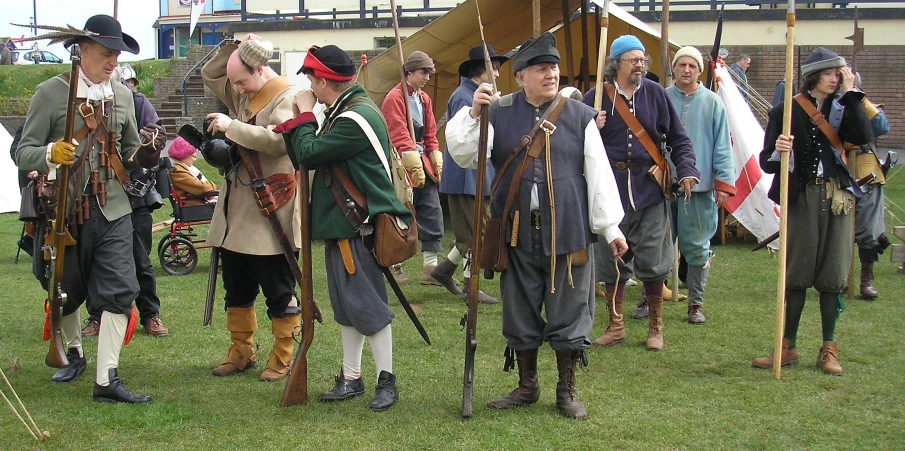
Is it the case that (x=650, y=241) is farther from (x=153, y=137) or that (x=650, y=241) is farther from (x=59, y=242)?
(x=59, y=242)

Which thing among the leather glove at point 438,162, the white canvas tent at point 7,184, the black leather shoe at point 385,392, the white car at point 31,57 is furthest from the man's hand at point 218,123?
the white car at point 31,57

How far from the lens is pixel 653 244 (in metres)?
6.38

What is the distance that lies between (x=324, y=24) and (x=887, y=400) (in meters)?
16.9

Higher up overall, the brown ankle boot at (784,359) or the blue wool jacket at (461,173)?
the blue wool jacket at (461,173)

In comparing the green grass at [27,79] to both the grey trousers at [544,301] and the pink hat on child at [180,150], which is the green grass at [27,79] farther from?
the grey trousers at [544,301]

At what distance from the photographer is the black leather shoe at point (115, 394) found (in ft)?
16.6

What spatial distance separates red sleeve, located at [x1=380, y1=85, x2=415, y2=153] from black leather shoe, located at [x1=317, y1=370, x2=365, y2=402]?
10.2ft

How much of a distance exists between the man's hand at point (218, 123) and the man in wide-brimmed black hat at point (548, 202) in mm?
1187

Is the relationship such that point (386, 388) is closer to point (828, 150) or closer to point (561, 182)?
point (561, 182)

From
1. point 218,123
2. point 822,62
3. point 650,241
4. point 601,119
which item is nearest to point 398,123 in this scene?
point 601,119

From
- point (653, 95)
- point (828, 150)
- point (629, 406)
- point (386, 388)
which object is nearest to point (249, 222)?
point (386, 388)

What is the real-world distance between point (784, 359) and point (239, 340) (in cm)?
322

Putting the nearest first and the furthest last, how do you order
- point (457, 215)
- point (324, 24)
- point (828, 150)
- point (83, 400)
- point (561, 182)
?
point (561, 182) → point (83, 400) → point (828, 150) → point (457, 215) → point (324, 24)

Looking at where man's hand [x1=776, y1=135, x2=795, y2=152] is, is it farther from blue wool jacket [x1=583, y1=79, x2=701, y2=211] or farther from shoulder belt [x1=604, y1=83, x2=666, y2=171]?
shoulder belt [x1=604, y1=83, x2=666, y2=171]
